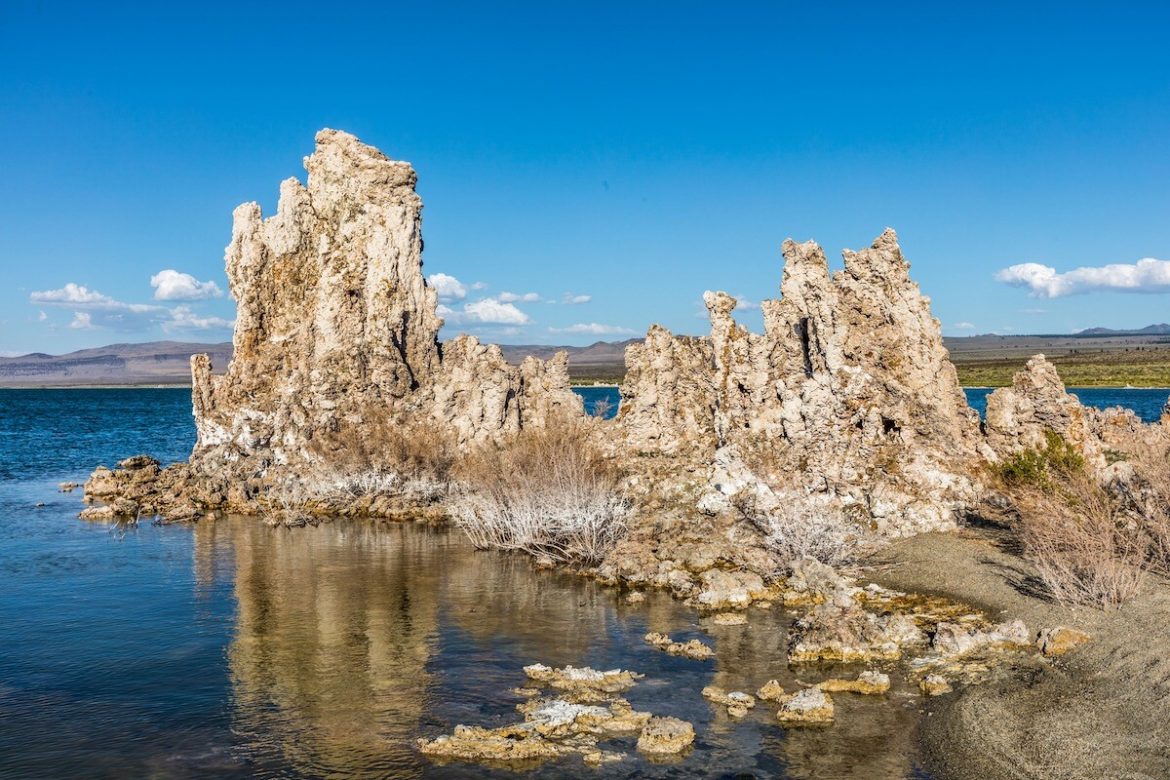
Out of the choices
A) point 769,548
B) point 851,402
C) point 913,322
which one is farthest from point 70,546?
point 913,322

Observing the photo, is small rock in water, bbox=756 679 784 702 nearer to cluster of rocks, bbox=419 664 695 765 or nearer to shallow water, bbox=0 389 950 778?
shallow water, bbox=0 389 950 778

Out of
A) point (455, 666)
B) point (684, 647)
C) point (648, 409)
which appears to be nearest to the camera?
point (455, 666)

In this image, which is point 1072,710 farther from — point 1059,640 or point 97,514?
point 97,514

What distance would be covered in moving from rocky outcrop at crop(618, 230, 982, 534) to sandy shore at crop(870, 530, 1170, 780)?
6886mm

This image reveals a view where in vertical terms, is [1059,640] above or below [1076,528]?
below

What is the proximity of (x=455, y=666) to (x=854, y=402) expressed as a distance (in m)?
14.8

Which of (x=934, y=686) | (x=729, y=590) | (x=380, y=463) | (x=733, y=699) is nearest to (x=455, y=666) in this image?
(x=733, y=699)

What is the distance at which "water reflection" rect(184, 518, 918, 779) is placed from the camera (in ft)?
41.7

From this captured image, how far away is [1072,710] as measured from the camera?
43.4ft

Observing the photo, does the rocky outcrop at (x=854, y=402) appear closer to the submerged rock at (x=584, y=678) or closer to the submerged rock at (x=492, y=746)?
the submerged rock at (x=584, y=678)

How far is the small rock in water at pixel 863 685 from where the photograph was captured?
585 inches

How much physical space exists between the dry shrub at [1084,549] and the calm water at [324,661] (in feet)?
16.9

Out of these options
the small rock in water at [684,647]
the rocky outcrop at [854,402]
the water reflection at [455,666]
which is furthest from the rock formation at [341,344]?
the small rock in water at [684,647]

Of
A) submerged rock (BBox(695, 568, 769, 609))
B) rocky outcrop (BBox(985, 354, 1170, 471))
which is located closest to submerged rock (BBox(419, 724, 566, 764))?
submerged rock (BBox(695, 568, 769, 609))
